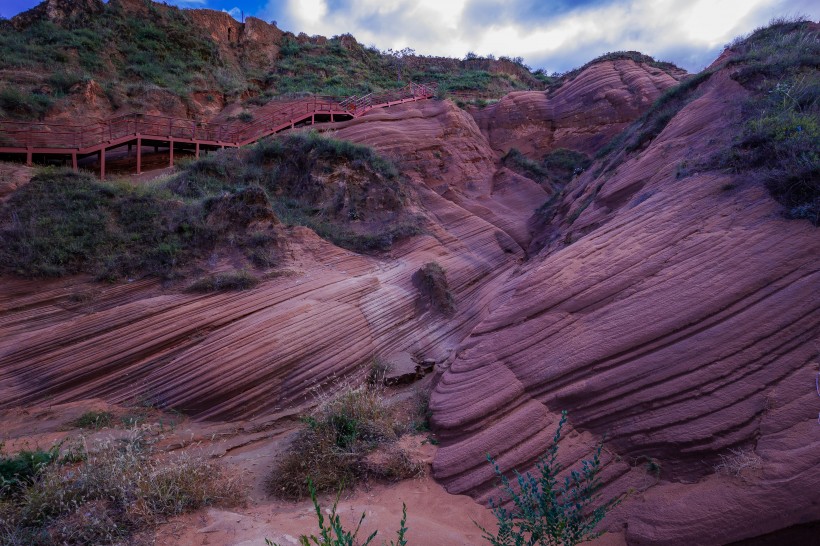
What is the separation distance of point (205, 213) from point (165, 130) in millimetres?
11902

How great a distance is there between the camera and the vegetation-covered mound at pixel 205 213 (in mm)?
8430

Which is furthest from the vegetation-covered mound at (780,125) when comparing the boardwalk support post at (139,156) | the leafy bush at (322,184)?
the boardwalk support post at (139,156)

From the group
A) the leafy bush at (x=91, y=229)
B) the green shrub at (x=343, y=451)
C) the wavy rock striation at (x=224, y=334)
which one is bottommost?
the green shrub at (x=343, y=451)

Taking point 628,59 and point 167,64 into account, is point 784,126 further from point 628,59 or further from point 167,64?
point 167,64

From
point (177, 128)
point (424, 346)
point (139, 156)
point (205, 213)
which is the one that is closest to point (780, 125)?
point (424, 346)

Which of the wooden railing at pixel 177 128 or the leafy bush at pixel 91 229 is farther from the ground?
the wooden railing at pixel 177 128

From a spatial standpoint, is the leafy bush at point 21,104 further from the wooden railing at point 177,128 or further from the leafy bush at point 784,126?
the leafy bush at point 784,126

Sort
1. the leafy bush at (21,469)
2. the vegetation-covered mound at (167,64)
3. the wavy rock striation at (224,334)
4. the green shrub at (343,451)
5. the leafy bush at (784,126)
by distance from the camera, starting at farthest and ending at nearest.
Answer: the vegetation-covered mound at (167,64) < the wavy rock striation at (224,334) < the leafy bush at (784,126) < the green shrub at (343,451) < the leafy bush at (21,469)

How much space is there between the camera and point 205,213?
9.83 meters

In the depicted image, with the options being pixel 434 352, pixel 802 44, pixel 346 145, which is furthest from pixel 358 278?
pixel 802 44

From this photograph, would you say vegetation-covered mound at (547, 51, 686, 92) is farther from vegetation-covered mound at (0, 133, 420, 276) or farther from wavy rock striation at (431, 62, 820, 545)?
wavy rock striation at (431, 62, 820, 545)

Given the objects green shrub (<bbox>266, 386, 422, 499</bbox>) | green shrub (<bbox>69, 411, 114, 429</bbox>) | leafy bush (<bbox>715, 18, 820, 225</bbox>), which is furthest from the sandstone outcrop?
green shrub (<bbox>69, 411, 114, 429</bbox>)

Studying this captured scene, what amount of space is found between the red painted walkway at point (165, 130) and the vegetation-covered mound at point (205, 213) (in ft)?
14.8

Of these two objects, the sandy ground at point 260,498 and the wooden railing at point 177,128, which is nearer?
the sandy ground at point 260,498
